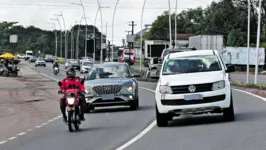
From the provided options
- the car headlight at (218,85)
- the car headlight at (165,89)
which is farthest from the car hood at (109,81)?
the car headlight at (218,85)

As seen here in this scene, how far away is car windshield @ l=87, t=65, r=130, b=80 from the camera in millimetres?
24219

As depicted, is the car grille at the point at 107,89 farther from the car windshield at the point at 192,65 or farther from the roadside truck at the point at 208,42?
the roadside truck at the point at 208,42

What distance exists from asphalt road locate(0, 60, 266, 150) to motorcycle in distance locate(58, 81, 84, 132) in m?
0.34

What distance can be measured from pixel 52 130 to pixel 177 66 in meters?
3.74

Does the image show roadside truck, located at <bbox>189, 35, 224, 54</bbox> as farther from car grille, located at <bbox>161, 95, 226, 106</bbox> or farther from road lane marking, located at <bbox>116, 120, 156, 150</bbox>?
car grille, located at <bbox>161, 95, 226, 106</bbox>

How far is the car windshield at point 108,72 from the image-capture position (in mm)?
24219

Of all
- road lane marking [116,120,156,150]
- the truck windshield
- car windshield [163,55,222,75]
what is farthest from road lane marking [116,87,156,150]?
the truck windshield

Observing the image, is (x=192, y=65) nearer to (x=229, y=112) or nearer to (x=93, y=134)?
(x=229, y=112)

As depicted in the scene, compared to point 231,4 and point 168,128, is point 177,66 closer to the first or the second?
point 168,128

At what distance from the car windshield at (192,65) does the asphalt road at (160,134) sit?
1.32 metres

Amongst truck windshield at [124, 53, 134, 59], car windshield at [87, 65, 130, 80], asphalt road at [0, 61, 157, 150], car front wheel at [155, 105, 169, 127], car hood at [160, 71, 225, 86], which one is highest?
car hood at [160, 71, 225, 86]

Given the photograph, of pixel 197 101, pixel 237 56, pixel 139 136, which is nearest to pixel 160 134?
pixel 139 136

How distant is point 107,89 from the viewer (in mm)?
23172

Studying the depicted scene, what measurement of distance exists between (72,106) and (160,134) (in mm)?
2789
